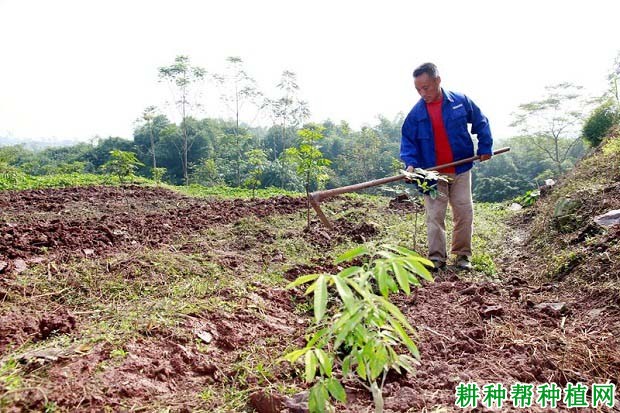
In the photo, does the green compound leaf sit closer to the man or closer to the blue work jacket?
the man

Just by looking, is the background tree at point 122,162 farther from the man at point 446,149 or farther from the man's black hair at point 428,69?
the man's black hair at point 428,69

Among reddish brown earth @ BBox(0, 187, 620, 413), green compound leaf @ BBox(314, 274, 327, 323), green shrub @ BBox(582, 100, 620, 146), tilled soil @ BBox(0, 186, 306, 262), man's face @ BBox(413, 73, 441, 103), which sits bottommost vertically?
reddish brown earth @ BBox(0, 187, 620, 413)

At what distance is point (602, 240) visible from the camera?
3535 millimetres

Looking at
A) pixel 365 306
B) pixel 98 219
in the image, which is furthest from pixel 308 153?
pixel 365 306

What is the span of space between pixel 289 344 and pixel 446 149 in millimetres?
2537

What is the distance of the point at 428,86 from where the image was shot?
383 cm

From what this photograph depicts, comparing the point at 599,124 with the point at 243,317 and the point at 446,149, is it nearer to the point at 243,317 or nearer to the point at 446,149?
the point at 446,149

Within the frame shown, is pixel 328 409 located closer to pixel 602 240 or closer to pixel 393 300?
pixel 393 300

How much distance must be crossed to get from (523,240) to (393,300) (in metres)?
3.05

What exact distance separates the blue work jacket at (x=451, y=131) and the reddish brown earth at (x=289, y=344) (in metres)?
1.13

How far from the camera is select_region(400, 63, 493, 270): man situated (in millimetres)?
3994

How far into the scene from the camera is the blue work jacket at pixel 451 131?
13.1ft

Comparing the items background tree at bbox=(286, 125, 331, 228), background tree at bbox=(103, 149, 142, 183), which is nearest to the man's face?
background tree at bbox=(286, 125, 331, 228)

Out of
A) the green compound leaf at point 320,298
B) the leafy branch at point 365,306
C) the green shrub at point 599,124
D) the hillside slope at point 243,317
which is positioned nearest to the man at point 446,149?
the hillside slope at point 243,317
